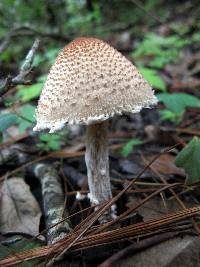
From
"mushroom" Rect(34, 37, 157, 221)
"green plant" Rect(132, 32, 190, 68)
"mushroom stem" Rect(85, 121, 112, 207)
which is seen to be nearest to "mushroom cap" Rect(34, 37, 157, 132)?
"mushroom" Rect(34, 37, 157, 221)

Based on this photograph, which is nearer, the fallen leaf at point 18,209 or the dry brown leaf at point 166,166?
the fallen leaf at point 18,209

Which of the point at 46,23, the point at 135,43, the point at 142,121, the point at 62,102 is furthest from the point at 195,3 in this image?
the point at 62,102

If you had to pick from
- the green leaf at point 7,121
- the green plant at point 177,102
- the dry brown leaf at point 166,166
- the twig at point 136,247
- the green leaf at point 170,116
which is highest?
the green plant at point 177,102

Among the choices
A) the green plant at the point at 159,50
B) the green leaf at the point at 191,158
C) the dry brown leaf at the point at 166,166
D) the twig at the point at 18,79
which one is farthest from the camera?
the green plant at the point at 159,50

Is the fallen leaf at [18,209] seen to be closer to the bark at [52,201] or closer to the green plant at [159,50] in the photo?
the bark at [52,201]

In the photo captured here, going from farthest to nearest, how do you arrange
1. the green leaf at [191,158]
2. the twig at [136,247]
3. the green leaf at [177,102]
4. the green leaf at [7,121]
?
the green leaf at [177,102], the green leaf at [7,121], the green leaf at [191,158], the twig at [136,247]

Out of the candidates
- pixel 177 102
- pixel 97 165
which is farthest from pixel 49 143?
pixel 177 102

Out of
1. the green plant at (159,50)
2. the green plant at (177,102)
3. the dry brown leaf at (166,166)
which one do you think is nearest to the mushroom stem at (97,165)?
the dry brown leaf at (166,166)

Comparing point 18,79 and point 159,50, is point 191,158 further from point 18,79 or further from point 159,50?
point 159,50
